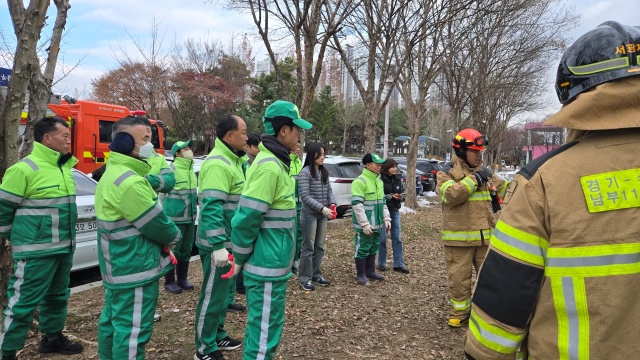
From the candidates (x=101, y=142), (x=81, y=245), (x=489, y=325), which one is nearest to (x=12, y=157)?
(x=81, y=245)

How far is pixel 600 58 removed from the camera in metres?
1.32

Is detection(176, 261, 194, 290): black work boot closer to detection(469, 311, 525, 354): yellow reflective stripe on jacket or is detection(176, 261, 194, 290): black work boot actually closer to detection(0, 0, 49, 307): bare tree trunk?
detection(0, 0, 49, 307): bare tree trunk

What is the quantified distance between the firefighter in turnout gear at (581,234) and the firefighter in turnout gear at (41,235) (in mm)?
3389

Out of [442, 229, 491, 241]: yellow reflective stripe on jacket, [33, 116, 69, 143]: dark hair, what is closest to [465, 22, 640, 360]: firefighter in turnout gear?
[442, 229, 491, 241]: yellow reflective stripe on jacket

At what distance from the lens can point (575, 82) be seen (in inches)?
54.4

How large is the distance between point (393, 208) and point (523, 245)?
523cm

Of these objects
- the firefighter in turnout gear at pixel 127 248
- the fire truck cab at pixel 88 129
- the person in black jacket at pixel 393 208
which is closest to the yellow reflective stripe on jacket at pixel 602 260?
the firefighter in turnout gear at pixel 127 248

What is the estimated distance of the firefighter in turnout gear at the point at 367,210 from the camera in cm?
574

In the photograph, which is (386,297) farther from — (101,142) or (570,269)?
(101,142)

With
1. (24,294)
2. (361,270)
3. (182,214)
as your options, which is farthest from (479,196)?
(24,294)

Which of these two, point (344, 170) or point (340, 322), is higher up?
point (344, 170)

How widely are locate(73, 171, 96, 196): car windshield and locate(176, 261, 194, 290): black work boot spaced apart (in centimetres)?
151

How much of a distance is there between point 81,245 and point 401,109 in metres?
50.8

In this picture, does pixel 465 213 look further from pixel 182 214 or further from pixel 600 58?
pixel 182 214
